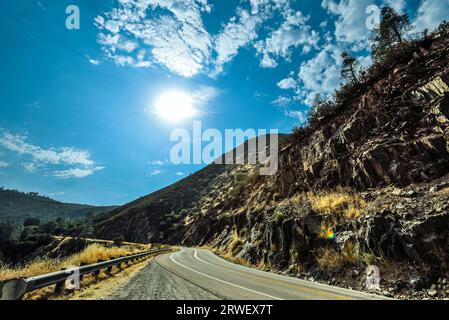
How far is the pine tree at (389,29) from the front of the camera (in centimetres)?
3097

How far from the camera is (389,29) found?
32.6 meters

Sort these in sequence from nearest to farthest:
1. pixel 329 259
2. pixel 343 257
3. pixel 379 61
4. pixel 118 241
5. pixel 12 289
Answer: pixel 12 289 → pixel 343 257 → pixel 329 259 → pixel 379 61 → pixel 118 241

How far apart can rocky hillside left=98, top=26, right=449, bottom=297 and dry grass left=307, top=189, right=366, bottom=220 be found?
0.07 metres

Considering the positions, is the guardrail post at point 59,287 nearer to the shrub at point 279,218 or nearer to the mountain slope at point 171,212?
the shrub at point 279,218

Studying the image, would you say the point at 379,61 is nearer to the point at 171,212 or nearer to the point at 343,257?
the point at 343,257

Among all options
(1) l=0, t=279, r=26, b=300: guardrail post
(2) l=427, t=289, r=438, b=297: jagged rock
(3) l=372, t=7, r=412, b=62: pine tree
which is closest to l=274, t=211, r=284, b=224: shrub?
(2) l=427, t=289, r=438, b=297: jagged rock

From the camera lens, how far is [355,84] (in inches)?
1021

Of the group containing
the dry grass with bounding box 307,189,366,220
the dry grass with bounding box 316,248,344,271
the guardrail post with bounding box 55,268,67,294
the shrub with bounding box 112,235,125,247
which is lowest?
the shrub with bounding box 112,235,125,247

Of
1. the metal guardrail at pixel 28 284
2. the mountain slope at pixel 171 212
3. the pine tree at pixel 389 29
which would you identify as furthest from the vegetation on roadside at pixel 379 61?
the mountain slope at pixel 171 212

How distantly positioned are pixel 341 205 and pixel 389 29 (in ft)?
101

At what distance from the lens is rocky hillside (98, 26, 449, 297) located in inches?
373

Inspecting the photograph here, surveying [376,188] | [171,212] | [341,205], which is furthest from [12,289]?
[171,212]

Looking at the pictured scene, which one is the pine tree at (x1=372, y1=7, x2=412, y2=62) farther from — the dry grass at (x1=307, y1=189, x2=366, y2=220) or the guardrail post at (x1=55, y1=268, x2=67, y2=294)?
the guardrail post at (x1=55, y1=268, x2=67, y2=294)
